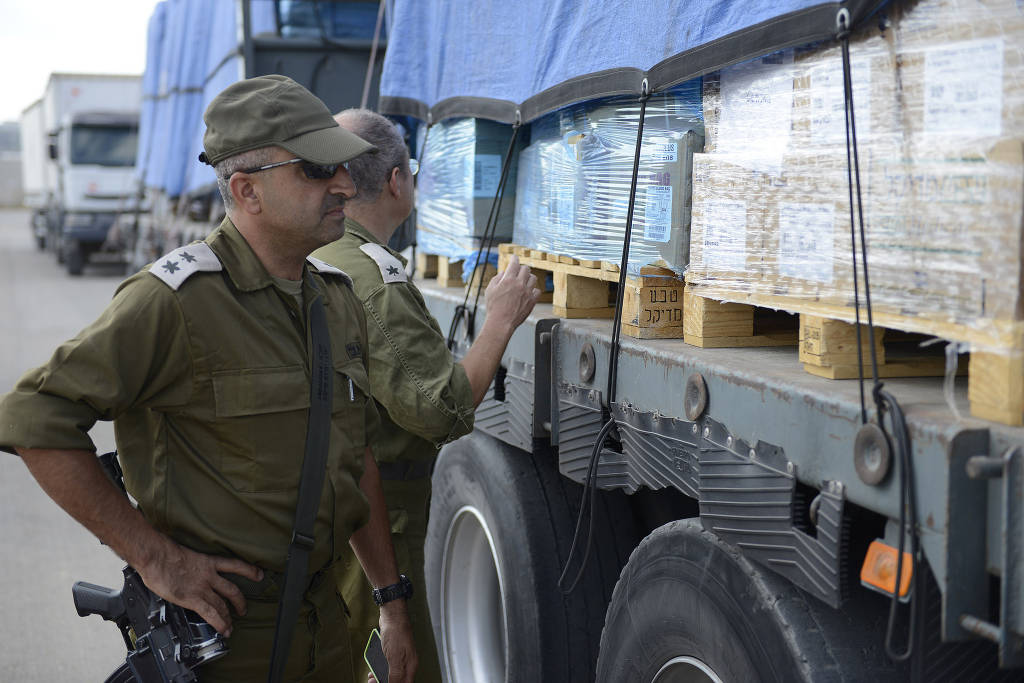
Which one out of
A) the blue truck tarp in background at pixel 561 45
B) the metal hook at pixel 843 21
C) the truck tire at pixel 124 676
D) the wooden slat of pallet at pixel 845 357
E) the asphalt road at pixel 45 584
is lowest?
the asphalt road at pixel 45 584

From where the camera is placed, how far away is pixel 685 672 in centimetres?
236

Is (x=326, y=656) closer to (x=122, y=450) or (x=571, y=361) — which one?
(x=122, y=450)

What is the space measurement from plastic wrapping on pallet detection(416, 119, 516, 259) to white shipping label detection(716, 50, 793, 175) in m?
1.46

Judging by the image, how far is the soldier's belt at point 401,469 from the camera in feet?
11.1

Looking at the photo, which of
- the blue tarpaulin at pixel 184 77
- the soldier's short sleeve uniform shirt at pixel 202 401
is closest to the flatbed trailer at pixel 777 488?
the soldier's short sleeve uniform shirt at pixel 202 401

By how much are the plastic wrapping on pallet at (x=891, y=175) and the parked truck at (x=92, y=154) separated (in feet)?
74.1

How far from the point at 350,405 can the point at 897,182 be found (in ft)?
4.35

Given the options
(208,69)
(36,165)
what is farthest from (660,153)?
(36,165)

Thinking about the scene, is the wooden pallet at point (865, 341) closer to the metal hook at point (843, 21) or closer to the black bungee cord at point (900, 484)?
the black bungee cord at point (900, 484)

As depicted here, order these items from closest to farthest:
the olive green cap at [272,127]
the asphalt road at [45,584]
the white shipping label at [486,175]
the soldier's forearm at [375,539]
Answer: the olive green cap at [272,127] → the soldier's forearm at [375,539] → the white shipping label at [486,175] → the asphalt road at [45,584]

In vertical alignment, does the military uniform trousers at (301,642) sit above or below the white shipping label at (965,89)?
below

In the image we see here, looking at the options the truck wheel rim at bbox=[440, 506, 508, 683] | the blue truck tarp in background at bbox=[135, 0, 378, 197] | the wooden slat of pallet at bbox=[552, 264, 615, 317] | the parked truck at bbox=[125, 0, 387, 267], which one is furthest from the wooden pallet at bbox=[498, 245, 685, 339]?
the blue truck tarp in background at bbox=[135, 0, 378, 197]

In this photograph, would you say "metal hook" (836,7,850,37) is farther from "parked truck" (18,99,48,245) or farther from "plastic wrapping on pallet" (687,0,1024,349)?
"parked truck" (18,99,48,245)

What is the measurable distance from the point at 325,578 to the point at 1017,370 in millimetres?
1627
